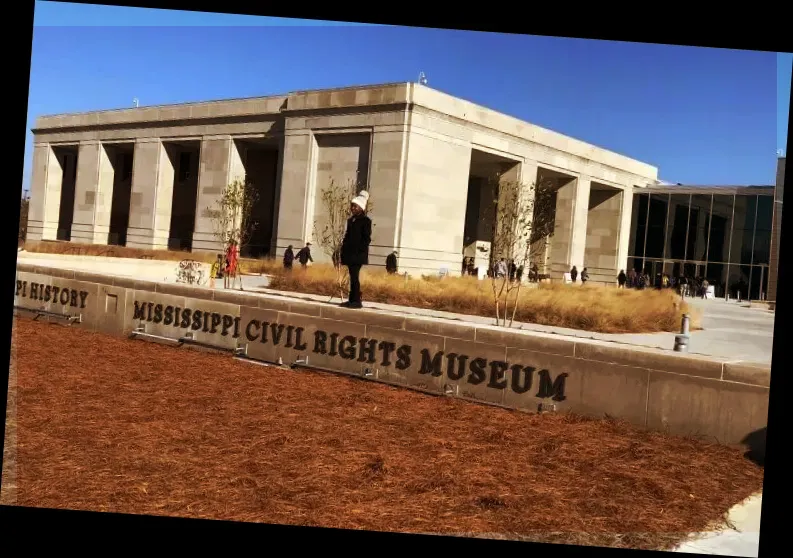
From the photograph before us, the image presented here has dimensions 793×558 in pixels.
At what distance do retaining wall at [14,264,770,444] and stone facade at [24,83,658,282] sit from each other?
16.6m

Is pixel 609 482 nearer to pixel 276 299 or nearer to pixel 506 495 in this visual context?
pixel 506 495

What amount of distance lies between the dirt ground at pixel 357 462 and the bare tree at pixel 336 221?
330 inches

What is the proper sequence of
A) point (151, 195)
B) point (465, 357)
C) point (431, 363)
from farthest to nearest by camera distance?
point (151, 195) → point (431, 363) → point (465, 357)

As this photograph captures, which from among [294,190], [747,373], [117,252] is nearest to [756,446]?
[747,373]

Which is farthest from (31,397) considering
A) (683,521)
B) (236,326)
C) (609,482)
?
(683,521)

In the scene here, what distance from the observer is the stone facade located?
2745cm

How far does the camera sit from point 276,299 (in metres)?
9.51

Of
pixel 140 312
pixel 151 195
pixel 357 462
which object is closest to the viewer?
pixel 357 462

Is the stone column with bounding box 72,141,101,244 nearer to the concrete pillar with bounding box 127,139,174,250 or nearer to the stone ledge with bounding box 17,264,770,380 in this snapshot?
the concrete pillar with bounding box 127,139,174,250

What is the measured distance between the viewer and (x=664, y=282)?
39.5 metres

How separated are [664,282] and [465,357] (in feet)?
114

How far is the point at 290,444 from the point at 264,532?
219 cm

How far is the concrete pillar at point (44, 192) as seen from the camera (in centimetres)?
4428

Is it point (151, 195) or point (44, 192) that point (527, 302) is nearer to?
point (151, 195)
